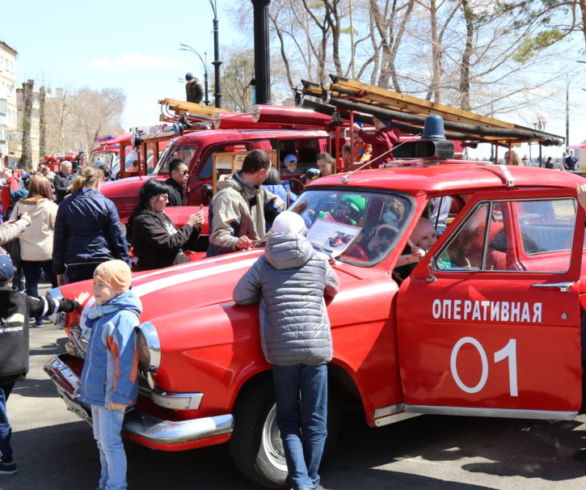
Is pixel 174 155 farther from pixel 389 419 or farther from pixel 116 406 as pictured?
pixel 116 406

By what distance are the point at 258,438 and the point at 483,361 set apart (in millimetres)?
1383

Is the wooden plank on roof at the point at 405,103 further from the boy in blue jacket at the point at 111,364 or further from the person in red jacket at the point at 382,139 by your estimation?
the boy in blue jacket at the point at 111,364

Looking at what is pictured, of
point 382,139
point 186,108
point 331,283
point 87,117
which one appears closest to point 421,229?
point 331,283

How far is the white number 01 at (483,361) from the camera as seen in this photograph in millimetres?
4266

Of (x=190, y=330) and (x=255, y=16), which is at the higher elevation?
(x=255, y=16)

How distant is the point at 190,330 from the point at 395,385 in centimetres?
136

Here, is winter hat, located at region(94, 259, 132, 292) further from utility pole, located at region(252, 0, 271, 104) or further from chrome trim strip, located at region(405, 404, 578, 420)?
utility pole, located at region(252, 0, 271, 104)

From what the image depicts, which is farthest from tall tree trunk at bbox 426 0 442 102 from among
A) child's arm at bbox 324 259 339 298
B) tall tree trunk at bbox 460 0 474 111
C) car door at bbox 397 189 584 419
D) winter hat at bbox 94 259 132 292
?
winter hat at bbox 94 259 132 292

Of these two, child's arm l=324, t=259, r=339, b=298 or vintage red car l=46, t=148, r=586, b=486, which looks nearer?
vintage red car l=46, t=148, r=586, b=486

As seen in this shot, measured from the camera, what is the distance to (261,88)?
38.5ft

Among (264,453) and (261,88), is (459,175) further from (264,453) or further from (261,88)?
(261,88)

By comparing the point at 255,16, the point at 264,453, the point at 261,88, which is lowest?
the point at 264,453

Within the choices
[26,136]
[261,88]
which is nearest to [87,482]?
[261,88]

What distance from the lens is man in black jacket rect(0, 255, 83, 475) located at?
14.6 ft
